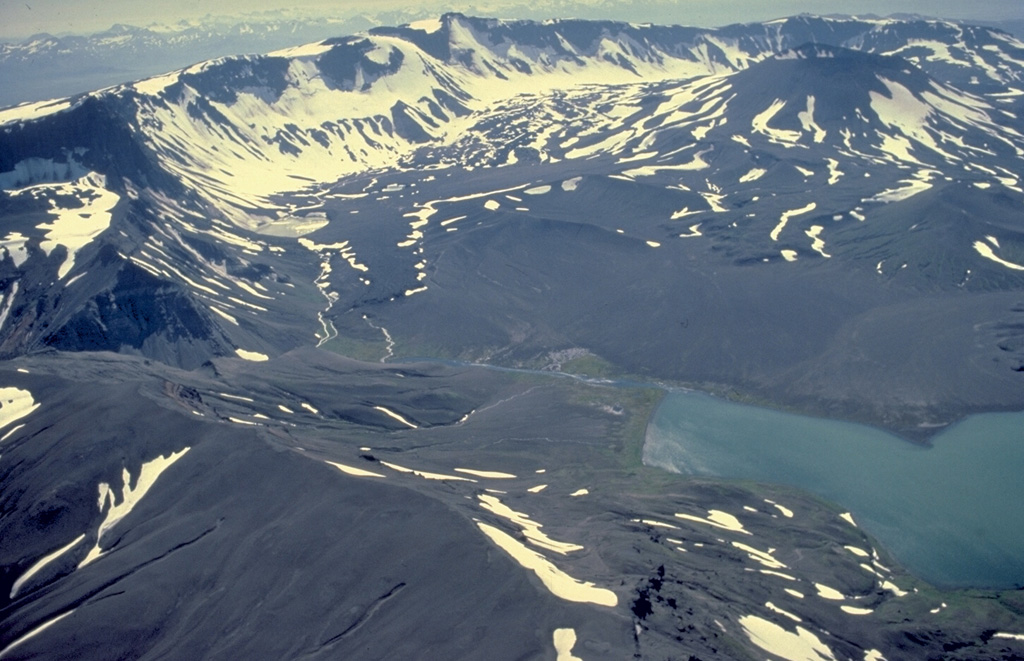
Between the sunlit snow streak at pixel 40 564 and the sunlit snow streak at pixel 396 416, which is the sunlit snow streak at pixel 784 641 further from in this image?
the sunlit snow streak at pixel 396 416

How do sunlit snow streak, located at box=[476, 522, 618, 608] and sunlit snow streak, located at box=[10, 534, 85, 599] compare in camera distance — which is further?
sunlit snow streak, located at box=[10, 534, 85, 599]

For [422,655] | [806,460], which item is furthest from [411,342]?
[422,655]

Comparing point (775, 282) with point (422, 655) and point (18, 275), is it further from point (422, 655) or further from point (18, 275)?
point (18, 275)

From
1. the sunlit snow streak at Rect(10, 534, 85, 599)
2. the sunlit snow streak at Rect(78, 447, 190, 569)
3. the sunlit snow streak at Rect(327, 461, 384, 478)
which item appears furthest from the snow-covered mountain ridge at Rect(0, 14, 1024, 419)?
the sunlit snow streak at Rect(327, 461, 384, 478)

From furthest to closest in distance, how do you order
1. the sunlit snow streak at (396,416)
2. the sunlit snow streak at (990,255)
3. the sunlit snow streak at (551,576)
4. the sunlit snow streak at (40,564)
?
the sunlit snow streak at (990,255) < the sunlit snow streak at (396,416) < the sunlit snow streak at (40,564) < the sunlit snow streak at (551,576)

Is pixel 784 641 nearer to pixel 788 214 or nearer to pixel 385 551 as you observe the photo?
pixel 385 551

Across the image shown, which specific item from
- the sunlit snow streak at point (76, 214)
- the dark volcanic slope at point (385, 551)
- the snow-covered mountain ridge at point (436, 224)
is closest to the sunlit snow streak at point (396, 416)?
the dark volcanic slope at point (385, 551)

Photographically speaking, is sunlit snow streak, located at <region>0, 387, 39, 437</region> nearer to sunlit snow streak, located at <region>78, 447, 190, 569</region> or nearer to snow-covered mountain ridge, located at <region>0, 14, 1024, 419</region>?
sunlit snow streak, located at <region>78, 447, 190, 569</region>

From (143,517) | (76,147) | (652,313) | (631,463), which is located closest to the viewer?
(143,517)
